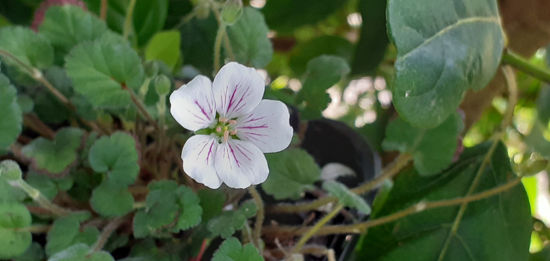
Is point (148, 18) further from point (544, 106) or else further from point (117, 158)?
point (544, 106)

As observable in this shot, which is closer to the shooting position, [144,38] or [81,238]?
[81,238]

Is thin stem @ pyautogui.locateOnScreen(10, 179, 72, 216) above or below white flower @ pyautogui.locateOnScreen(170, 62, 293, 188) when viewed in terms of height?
below

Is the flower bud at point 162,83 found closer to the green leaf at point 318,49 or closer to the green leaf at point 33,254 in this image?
the green leaf at point 33,254

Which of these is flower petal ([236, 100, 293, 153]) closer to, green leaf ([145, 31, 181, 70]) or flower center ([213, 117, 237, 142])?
flower center ([213, 117, 237, 142])

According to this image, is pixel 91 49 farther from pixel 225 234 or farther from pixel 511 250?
pixel 511 250

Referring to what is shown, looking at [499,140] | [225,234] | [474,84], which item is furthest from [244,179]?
[499,140]

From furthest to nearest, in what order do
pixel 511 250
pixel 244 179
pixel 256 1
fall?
pixel 256 1
pixel 511 250
pixel 244 179

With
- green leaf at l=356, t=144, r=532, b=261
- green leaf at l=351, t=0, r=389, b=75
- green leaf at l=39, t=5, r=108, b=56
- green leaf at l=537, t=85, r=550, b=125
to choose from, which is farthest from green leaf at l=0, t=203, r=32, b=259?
green leaf at l=537, t=85, r=550, b=125
